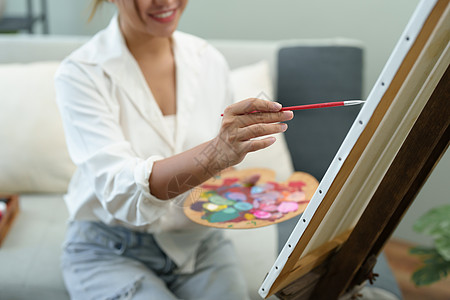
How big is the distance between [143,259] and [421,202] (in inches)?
62.8

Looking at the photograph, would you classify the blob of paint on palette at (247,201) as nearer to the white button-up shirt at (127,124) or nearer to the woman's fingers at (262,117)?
the white button-up shirt at (127,124)

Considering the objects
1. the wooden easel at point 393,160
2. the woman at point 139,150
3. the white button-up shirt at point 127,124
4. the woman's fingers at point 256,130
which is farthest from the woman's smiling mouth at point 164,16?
the wooden easel at point 393,160

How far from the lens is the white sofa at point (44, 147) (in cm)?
167

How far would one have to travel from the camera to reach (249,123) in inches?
33.1

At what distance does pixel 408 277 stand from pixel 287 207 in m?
1.53

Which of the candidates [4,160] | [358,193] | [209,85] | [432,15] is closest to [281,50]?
[209,85]

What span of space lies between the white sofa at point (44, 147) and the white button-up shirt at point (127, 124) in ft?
1.17

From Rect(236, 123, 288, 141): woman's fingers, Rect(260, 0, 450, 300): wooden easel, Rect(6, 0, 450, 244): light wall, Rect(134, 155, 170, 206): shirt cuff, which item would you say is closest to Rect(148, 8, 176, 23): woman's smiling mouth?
Rect(134, 155, 170, 206): shirt cuff

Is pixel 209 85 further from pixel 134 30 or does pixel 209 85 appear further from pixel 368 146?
pixel 368 146

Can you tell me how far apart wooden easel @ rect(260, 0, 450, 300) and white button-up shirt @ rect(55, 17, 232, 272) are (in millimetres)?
311

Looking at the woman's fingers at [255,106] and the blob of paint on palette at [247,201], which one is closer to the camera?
the woman's fingers at [255,106]

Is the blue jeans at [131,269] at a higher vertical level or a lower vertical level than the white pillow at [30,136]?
higher

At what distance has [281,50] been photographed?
2072 mm

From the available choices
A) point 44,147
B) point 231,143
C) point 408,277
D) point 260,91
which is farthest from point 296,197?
point 408,277
